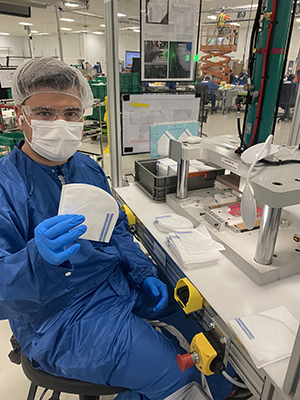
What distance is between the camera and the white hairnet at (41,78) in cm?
107

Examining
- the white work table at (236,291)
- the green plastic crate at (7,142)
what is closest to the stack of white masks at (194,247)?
the white work table at (236,291)

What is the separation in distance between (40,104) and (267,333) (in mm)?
1127

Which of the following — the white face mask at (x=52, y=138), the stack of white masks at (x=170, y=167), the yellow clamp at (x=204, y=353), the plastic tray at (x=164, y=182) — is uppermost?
the white face mask at (x=52, y=138)

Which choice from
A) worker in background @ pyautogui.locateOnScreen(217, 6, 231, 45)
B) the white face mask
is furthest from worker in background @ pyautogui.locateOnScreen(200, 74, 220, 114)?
the white face mask

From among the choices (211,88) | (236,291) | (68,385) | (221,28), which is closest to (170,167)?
(236,291)

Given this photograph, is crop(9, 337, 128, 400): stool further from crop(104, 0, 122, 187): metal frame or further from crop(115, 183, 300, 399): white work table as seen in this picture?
crop(104, 0, 122, 187): metal frame

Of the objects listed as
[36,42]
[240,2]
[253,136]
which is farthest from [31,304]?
[36,42]

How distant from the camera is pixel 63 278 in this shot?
804 mm

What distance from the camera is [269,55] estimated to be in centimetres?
112

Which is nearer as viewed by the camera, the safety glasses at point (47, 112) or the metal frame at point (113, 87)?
the safety glasses at point (47, 112)

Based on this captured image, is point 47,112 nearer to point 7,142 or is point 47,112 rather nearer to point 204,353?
point 204,353

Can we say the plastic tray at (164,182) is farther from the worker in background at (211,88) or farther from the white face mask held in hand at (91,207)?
the worker in background at (211,88)

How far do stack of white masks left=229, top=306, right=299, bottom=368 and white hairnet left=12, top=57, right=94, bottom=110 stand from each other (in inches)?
41.9

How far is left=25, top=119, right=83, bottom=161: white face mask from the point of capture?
1103 millimetres
